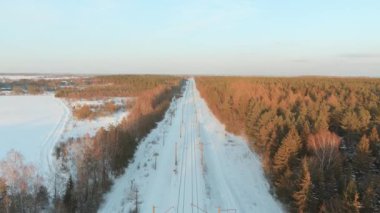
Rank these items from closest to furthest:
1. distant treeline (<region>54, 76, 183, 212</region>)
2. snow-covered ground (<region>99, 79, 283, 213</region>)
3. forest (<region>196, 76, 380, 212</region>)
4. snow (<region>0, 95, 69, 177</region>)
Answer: forest (<region>196, 76, 380, 212</region>)
distant treeline (<region>54, 76, 183, 212</region>)
snow-covered ground (<region>99, 79, 283, 213</region>)
snow (<region>0, 95, 69, 177</region>)

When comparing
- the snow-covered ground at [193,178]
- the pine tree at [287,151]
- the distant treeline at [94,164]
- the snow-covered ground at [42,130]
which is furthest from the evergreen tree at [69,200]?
the pine tree at [287,151]

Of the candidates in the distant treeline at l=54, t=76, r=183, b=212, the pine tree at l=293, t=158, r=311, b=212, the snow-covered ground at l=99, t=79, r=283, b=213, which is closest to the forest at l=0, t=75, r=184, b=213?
the distant treeline at l=54, t=76, r=183, b=212

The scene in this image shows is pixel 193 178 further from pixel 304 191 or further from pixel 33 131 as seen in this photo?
pixel 33 131

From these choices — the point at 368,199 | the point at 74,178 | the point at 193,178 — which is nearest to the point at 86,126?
the point at 74,178

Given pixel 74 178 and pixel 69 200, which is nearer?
pixel 69 200

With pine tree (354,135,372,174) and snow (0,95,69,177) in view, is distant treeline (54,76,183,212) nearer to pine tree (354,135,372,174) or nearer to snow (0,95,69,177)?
snow (0,95,69,177)

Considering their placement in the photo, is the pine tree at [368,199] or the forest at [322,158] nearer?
the pine tree at [368,199]

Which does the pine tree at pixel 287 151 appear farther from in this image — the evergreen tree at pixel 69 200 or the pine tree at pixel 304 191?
the evergreen tree at pixel 69 200

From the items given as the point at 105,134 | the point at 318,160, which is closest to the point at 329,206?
the point at 318,160
